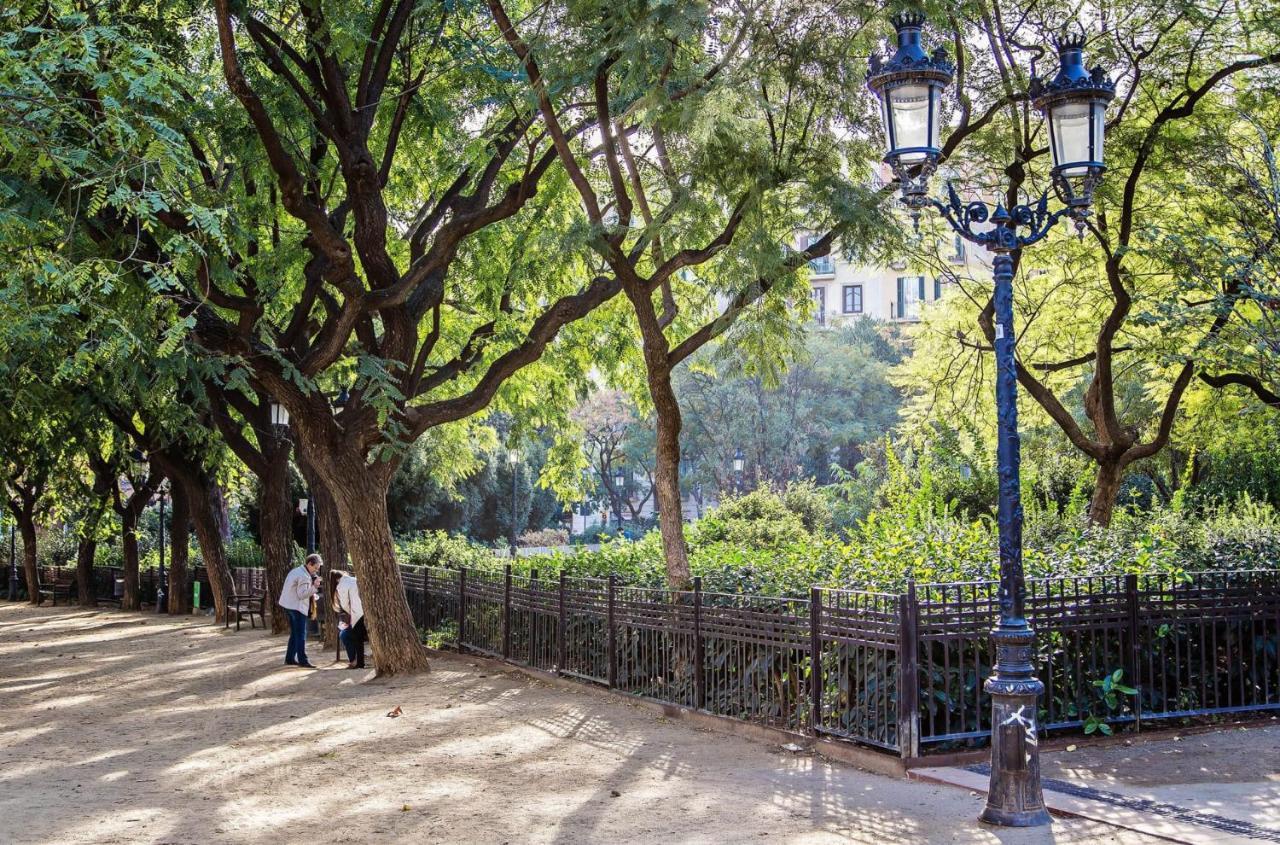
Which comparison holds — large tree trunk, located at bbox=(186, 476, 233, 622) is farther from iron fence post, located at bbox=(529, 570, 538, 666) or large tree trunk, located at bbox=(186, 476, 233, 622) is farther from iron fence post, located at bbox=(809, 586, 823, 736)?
iron fence post, located at bbox=(809, 586, 823, 736)

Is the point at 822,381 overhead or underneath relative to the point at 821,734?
overhead

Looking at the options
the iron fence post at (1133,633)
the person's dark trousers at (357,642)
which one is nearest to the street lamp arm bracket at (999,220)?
the iron fence post at (1133,633)

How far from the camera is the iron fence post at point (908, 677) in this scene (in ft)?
30.6

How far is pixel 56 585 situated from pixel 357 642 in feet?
75.7

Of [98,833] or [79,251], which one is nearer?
[98,833]

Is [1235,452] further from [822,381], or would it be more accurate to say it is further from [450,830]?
[822,381]

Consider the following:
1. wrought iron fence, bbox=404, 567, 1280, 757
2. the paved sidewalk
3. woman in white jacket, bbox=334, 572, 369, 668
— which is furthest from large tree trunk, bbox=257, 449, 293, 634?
the paved sidewalk

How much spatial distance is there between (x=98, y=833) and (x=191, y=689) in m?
8.31

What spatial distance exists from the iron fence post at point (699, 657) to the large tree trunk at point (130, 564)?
77.9 ft

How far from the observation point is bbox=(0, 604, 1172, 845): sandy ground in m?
8.11

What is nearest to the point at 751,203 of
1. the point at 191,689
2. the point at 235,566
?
the point at 191,689

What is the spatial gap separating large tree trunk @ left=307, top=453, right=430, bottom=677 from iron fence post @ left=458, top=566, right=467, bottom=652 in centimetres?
173

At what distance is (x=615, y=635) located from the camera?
13.7 meters

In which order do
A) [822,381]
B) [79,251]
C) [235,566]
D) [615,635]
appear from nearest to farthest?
[79,251]
[615,635]
[235,566]
[822,381]
